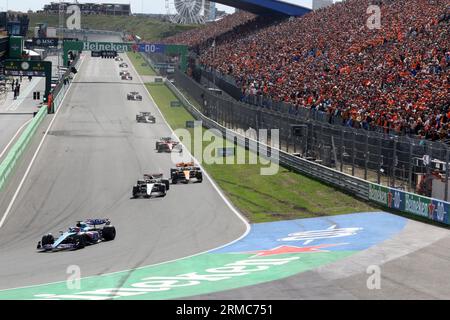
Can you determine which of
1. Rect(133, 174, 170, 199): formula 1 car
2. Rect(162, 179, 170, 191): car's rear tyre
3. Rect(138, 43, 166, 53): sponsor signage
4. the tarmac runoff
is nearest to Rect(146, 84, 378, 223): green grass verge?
the tarmac runoff

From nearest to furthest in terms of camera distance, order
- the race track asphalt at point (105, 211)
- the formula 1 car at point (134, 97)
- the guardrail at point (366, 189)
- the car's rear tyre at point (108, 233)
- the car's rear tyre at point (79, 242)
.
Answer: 1. the race track asphalt at point (105, 211)
2. the car's rear tyre at point (79, 242)
3. the car's rear tyre at point (108, 233)
4. the guardrail at point (366, 189)
5. the formula 1 car at point (134, 97)

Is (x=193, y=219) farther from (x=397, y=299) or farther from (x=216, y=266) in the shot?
(x=397, y=299)

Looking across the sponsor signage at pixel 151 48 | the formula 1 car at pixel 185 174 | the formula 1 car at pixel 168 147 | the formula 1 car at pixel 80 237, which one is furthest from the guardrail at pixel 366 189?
the sponsor signage at pixel 151 48

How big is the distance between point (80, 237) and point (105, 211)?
21.2 feet

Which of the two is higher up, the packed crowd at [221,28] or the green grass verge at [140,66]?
the packed crowd at [221,28]

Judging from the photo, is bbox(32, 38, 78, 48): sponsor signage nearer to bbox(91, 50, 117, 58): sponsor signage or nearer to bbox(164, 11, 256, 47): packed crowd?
bbox(91, 50, 117, 58): sponsor signage

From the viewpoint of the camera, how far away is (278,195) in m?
35.4

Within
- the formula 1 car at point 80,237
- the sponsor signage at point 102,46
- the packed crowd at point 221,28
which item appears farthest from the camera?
the packed crowd at point 221,28

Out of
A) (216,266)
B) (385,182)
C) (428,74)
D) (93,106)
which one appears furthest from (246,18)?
(216,266)

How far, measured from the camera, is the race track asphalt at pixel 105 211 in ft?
76.6

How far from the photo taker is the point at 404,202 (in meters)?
30.2

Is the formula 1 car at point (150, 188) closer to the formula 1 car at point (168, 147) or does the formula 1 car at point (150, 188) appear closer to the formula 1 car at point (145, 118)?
the formula 1 car at point (168, 147)

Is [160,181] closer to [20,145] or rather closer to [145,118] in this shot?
[20,145]

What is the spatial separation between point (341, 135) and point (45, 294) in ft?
63.5
